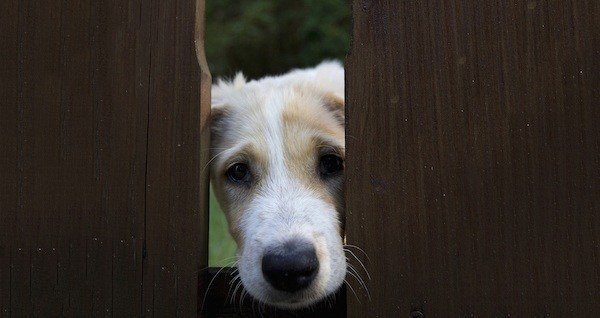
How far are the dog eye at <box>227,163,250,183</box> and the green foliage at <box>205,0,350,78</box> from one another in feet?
30.1

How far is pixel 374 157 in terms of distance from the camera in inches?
95.6

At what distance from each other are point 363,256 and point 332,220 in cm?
43

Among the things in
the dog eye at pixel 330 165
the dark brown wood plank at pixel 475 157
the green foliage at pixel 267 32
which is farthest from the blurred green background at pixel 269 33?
the dark brown wood plank at pixel 475 157

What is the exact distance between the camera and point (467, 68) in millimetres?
2414

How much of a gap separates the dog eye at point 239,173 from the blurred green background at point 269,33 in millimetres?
8965

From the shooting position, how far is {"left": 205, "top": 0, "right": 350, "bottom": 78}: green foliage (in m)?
12.5

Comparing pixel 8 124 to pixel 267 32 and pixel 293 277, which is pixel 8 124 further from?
pixel 267 32

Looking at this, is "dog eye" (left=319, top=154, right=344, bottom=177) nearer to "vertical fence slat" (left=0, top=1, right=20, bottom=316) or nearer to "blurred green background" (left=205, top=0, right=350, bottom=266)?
"vertical fence slat" (left=0, top=1, right=20, bottom=316)

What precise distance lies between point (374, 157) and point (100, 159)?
34.9 inches

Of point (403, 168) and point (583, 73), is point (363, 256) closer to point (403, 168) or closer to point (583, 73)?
point (403, 168)

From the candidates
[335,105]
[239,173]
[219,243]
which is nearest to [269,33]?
[219,243]

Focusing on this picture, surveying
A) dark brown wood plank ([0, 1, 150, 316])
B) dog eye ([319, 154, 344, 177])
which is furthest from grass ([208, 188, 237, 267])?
dark brown wood plank ([0, 1, 150, 316])

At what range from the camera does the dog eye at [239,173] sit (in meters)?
3.29

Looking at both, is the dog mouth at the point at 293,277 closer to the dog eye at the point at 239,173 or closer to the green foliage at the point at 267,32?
the dog eye at the point at 239,173
